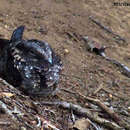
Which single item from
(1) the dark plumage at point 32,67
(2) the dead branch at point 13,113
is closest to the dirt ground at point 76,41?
(2) the dead branch at point 13,113

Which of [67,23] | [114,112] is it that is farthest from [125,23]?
[114,112]

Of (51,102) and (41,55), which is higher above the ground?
(41,55)

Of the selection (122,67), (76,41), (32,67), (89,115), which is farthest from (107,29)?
(32,67)

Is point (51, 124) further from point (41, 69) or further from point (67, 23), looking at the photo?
point (67, 23)

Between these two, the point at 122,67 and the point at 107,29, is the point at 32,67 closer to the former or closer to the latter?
the point at 122,67

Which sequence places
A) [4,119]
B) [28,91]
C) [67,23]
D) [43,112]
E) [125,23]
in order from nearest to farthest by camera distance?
[4,119] < [43,112] < [28,91] < [67,23] < [125,23]

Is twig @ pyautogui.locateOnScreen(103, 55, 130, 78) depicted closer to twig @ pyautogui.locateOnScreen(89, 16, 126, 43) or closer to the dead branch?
twig @ pyautogui.locateOnScreen(89, 16, 126, 43)
